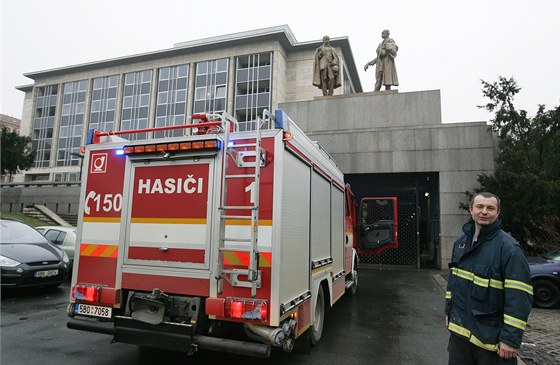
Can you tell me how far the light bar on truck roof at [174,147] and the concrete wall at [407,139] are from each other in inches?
407

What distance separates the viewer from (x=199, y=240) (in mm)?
3678

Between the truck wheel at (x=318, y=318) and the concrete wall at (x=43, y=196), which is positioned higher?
the concrete wall at (x=43, y=196)

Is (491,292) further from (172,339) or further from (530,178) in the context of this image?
(530,178)

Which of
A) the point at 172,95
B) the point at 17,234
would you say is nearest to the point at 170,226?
the point at 17,234

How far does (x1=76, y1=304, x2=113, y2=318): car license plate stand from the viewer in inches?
151

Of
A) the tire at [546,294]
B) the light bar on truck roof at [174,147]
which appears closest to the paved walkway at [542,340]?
the tire at [546,294]

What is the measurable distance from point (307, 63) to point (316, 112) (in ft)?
96.1

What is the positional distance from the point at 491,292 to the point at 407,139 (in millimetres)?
11174

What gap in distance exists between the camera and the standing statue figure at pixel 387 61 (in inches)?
561

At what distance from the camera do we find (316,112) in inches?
580

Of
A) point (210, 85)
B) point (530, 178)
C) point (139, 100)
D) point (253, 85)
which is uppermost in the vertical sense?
point (210, 85)

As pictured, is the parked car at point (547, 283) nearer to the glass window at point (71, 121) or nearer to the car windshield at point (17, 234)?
the car windshield at point (17, 234)

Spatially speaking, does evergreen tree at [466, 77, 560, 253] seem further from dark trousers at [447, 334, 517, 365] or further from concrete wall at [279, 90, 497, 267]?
dark trousers at [447, 334, 517, 365]

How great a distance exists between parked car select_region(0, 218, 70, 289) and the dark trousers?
7.51 m
